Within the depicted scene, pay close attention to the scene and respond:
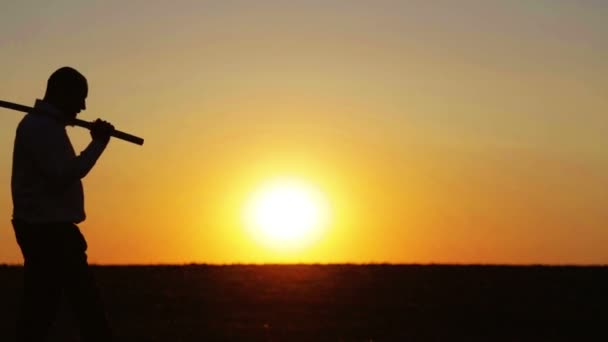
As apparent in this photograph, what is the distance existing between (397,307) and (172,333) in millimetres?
4481

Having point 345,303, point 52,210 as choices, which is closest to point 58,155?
point 52,210

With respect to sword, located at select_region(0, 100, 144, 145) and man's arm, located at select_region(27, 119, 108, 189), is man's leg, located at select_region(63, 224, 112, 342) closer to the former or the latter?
man's arm, located at select_region(27, 119, 108, 189)

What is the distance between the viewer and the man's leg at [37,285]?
840 cm

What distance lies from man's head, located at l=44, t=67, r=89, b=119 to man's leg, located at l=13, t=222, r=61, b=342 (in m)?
0.93

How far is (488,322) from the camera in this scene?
17.0m

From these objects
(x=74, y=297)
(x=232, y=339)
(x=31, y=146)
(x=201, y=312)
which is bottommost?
(x=74, y=297)

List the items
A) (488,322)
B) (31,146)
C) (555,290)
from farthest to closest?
(555,290)
(488,322)
(31,146)

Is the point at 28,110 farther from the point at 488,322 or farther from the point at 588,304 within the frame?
the point at 588,304

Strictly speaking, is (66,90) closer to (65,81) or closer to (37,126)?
(65,81)

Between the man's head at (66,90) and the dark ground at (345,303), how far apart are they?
6339mm

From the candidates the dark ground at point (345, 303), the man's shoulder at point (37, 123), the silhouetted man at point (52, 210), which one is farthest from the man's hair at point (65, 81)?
the dark ground at point (345, 303)

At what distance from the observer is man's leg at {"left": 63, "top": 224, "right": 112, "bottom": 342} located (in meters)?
8.50

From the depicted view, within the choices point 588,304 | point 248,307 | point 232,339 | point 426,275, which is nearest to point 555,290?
point 588,304

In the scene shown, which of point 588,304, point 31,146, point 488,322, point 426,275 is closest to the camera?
point 31,146
